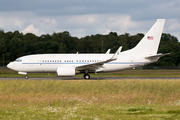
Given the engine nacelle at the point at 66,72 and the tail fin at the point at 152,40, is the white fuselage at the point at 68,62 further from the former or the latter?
the engine nacelle at the point at 66,72

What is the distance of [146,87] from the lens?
19.3m

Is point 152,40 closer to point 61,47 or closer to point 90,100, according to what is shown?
point 90,100

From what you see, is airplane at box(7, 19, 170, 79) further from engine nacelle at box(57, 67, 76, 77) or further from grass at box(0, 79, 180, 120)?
grass at box(0, 79, 180, 120)

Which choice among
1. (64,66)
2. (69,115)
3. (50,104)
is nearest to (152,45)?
(64,66)

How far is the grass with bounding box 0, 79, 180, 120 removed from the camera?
36.9 ft

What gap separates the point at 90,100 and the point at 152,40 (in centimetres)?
1874

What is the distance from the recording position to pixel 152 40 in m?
31.4

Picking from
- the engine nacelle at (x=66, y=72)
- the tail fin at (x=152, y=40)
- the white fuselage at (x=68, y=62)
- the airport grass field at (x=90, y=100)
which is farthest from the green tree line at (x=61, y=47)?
the airport grass field at (x=90, y=100)

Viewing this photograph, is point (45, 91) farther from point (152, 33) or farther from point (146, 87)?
point (152, 33)

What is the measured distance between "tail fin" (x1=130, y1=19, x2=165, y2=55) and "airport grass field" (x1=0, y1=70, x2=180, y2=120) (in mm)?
11205

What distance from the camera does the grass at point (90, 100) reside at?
11255 millimetres

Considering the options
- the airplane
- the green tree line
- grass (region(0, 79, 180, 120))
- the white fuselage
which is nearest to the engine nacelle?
the airplane

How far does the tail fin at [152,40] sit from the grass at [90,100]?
36.6ft

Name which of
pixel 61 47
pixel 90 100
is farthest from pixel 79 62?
pixel 61 47
